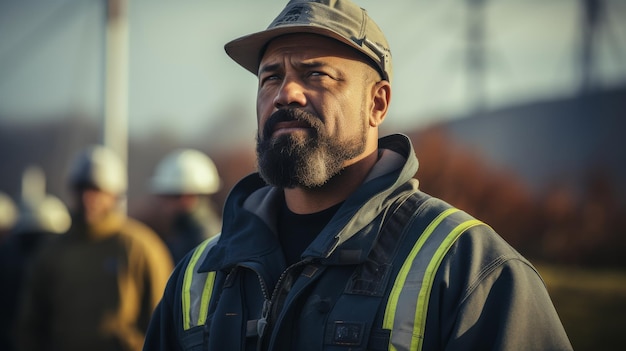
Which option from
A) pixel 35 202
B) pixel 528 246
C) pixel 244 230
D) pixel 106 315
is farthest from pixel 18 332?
pixel 528 246

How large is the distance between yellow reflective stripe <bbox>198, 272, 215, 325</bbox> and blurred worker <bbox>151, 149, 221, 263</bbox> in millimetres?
3302

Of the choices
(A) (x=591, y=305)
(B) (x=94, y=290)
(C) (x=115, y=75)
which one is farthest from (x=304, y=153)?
(C) (x=115, y=75)

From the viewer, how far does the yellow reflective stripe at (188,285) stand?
2.80m

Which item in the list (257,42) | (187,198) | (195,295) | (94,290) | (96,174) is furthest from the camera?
(187,198)

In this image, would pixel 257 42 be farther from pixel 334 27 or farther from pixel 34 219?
pixel 34 219

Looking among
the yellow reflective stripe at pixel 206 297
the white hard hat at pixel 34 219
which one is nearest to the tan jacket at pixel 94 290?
the white hard hat at pixel 34 219

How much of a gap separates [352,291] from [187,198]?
4.70m

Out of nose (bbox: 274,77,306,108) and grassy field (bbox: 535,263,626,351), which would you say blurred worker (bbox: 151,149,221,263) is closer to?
nose (bbox: 274,77,306,108)

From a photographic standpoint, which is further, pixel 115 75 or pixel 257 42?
pixel 115 75

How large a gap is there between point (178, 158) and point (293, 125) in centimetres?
538

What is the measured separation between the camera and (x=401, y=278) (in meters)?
2.39

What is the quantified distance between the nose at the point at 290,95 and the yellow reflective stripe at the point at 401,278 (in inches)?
25.5

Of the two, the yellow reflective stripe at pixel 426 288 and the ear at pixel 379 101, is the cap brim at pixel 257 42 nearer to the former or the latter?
→ the ear at pixel 379 101

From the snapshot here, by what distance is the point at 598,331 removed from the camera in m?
8.38
